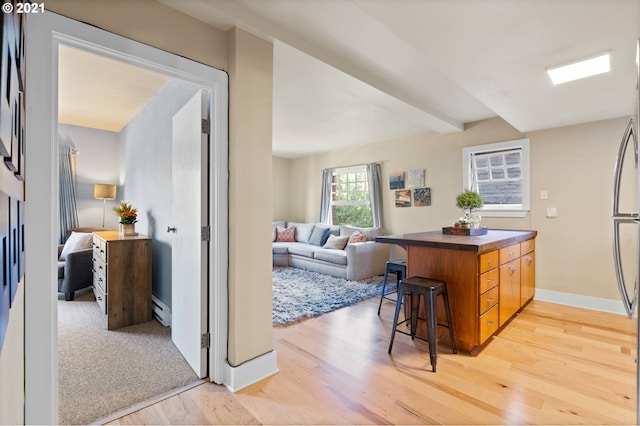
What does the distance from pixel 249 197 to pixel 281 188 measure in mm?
5281

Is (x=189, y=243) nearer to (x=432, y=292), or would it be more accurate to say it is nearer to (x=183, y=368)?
(x=183, y=368)

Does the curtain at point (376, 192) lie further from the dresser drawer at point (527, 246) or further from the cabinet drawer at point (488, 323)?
the cabinet drawer at point (488, 323)

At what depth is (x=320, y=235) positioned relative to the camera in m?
5.86

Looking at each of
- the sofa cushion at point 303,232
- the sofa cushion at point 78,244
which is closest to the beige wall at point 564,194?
the sofa cushion at point 303,232

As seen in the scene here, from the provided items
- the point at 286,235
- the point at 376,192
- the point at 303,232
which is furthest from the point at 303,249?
the point at 376,192

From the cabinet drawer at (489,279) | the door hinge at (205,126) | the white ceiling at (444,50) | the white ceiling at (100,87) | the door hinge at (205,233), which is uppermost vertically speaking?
the white ceiling at (100,87)

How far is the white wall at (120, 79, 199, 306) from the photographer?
9.75 feet

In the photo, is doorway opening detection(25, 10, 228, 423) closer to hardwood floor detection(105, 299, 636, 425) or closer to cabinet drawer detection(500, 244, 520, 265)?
hardwood floor detection(105, 299, 636, 425)

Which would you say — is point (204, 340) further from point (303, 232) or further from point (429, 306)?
point (303, 232)

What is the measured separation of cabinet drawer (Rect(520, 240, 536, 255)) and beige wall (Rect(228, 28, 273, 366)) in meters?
2.83

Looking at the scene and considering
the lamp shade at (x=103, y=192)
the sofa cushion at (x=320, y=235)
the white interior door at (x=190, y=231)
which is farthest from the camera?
the sofa cushion at (x=320, y=235)

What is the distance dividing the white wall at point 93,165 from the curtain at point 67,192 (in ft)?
0.25

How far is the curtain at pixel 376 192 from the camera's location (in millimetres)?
5562

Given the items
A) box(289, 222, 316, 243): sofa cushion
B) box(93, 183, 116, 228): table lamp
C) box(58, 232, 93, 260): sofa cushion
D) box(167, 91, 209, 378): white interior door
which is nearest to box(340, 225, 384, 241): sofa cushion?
box(289, 222, 316, 243): sofa cushion
